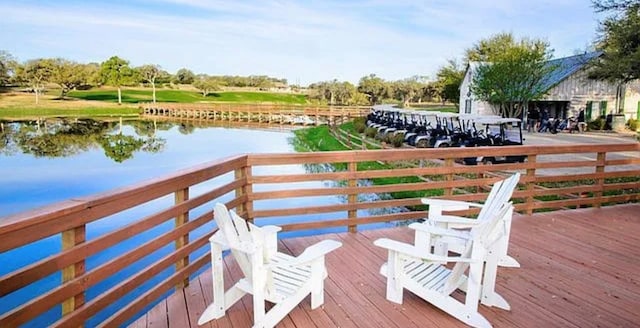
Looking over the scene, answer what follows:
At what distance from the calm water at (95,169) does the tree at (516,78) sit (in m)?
11.2

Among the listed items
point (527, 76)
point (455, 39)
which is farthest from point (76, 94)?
point (527, 76)

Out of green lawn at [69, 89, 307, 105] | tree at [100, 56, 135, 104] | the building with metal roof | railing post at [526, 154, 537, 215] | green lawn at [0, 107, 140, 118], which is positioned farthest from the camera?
green lawn at [69, 89, 307, 105]

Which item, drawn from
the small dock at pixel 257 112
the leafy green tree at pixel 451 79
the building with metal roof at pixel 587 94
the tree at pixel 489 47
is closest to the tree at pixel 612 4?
the building with metal roof at pixel 587 94

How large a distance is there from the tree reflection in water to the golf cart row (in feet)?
42.9

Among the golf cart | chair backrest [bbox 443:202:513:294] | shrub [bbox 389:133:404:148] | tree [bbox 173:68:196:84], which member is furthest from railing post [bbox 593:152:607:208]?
tree [bbox 173:68:196:84]

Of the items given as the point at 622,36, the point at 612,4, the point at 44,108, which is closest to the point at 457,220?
the point at 622,36

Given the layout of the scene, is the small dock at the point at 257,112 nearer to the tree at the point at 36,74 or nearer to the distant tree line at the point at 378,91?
the distant tree line at the point at 378,91

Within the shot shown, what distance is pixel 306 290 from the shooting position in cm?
261

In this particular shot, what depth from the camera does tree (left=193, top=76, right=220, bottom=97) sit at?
65.7 m

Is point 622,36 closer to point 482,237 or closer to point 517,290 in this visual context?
point 517,290

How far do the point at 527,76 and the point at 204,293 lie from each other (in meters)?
22.5

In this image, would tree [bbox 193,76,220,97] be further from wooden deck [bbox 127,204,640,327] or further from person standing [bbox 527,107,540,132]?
wooden deck [bbox 127,204,640,327]

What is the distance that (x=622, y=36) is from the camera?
43.7 ft

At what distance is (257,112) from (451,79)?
1985 cm
